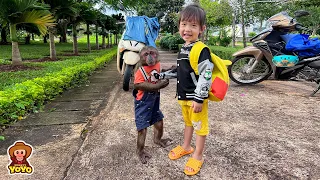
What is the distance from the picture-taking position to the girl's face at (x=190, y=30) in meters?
2.01

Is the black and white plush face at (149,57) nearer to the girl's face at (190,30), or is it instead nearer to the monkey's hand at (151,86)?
the monkey's hand at (151,86)

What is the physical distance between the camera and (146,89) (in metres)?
2.23

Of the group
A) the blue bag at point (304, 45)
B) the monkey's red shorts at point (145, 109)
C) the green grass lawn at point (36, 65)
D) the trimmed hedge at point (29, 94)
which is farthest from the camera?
the green grass lawn at point (36, 65)

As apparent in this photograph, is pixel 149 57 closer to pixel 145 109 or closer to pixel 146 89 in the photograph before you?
pixel 146 89

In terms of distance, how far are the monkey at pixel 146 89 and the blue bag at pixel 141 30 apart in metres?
2.20

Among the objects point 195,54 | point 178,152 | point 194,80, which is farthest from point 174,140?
point 195,54

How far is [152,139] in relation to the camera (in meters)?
2.82

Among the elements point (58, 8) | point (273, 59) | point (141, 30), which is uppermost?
point (58, 8)

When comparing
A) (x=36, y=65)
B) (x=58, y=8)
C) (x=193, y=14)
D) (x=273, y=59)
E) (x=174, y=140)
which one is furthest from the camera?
(x=58, y=8)

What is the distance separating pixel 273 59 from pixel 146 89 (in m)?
3.56

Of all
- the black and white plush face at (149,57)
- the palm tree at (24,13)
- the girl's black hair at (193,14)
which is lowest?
the black and white plush face at (149,57)

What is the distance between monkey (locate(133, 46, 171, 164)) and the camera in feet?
7.37

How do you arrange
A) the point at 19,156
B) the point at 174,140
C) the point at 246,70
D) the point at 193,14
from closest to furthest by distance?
the point at 19,156, the point at 193,14, the point at 174,140, the point at 246,70

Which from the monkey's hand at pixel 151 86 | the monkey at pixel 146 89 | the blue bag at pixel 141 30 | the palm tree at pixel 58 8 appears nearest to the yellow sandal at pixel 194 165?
the monkey at pixel 146 89
